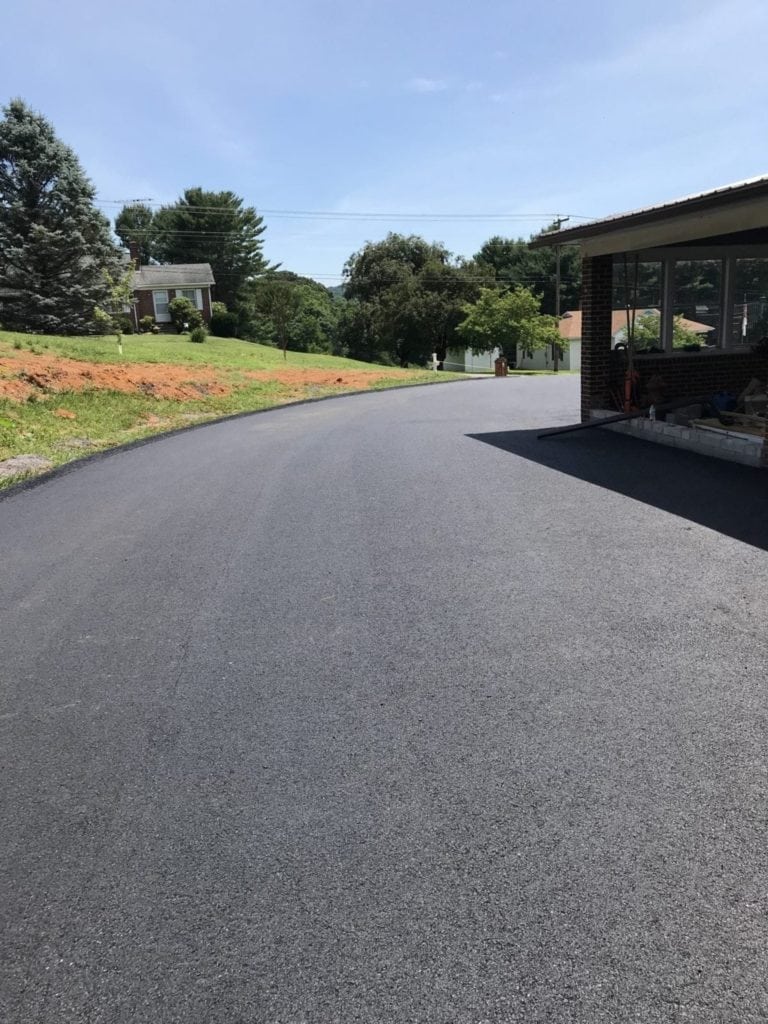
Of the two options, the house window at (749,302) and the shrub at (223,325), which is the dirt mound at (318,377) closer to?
the house window at (749,302)

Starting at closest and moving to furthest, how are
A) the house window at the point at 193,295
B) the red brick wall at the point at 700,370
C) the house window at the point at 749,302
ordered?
the house window at the point at 749,302, the red brick wall at the point at 700,370, the house window at the point at 193,295

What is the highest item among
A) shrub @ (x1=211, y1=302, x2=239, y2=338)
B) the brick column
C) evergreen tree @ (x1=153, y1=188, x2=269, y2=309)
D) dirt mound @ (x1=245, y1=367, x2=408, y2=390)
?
evergreen tree @ (x1=153, y1=188, x2=269, y2=309)

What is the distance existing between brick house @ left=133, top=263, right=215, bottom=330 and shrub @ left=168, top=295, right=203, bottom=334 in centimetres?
245

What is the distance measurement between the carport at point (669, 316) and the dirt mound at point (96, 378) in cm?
1119

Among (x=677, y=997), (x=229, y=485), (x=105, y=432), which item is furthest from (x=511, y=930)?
(x=105, y=432)

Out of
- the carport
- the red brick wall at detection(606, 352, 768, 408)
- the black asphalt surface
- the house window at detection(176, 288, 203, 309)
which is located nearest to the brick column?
the carport

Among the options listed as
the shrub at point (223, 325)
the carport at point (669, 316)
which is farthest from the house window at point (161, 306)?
the carport at point (669, 316)

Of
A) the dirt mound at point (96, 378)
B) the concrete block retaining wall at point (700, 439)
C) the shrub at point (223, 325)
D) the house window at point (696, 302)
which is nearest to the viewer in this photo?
the concrete block retaining wall at point (700, 439)

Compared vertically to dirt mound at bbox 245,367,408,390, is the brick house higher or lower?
higher

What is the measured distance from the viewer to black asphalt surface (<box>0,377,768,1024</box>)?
214 cm

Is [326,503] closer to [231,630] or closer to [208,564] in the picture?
[208,564]

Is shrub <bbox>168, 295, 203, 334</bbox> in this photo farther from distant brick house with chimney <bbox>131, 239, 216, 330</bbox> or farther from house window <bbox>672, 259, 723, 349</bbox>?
house window <bbox>672, 259, 723, 349</bbox>

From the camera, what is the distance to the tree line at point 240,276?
3684 centimetres

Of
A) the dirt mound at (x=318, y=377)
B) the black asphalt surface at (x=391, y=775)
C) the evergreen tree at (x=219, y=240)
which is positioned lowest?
the black asphalt surface at (x=391, y=775)
